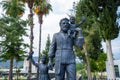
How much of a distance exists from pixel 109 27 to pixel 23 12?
10.6 meters

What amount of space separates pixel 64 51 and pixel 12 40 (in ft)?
52.3

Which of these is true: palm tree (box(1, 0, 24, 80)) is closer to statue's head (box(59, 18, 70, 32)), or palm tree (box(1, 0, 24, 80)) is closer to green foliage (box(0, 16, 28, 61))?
green foliage (box(0, 16, 28, 61))

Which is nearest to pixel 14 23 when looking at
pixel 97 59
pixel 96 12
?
pixel 96 12

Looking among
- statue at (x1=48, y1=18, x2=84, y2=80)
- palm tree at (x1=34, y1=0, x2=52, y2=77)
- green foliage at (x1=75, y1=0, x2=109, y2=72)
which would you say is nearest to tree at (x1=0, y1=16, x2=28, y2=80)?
palm tree at (x1=34, y1=0, x2=52, y2=77)

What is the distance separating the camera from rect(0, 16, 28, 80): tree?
20.9m

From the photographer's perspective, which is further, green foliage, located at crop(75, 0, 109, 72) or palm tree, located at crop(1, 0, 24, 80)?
green foliage, located at crop(75, 0, 109, 72)

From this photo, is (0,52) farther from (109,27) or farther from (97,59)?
(97,59)

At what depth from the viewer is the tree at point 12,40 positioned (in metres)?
20.9

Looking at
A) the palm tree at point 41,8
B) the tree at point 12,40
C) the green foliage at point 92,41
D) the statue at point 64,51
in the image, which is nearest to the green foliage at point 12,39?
the tree at point 12,40

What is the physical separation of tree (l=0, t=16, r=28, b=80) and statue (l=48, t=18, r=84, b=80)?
50.6ft

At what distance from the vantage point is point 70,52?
560 centimetres

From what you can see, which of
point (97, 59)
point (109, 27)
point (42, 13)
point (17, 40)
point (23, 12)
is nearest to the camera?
point (109, 27)

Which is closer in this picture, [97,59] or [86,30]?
[86,30]

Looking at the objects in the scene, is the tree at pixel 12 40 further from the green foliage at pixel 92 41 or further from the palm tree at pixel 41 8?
the green foliage at pixel 92 41
